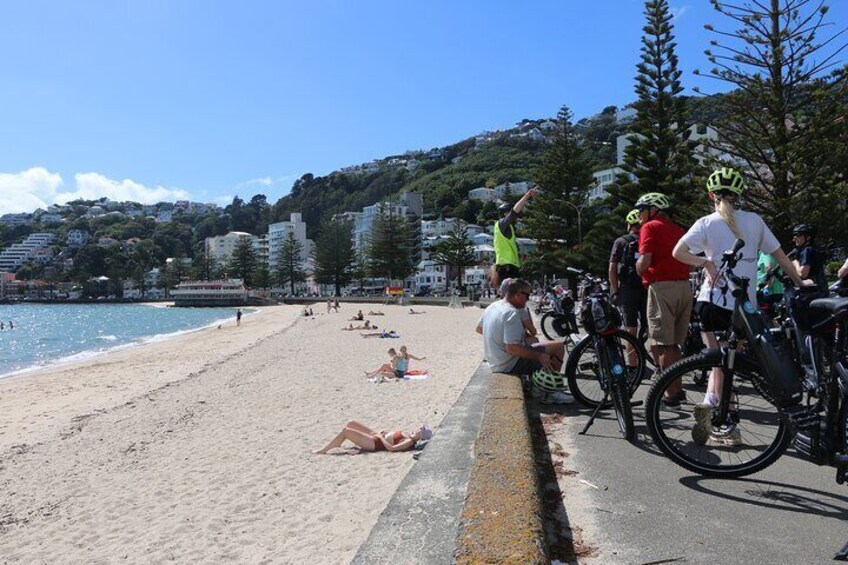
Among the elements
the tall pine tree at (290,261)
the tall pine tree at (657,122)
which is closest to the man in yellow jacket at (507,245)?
the tall pine tree at (657,122)

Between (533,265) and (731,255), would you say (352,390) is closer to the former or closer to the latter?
(731,255)

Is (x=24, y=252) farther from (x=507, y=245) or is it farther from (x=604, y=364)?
(x=604, y=364)

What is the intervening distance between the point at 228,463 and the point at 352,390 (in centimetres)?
342

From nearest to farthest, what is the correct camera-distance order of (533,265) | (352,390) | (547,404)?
(547,404), (352,390), (533,265)

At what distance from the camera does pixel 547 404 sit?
16.0 feet

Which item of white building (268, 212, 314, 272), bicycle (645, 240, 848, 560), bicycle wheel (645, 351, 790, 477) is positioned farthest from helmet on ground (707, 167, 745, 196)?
white building (268, 212, 314, 272)

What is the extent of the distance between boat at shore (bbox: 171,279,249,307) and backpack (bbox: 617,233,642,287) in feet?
282

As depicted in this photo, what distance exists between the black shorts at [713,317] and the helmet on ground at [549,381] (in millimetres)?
1502

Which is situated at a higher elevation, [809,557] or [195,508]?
[809,557]

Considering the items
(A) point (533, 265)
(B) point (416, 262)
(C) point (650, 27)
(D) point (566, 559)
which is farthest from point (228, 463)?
(B) point (416, 262)

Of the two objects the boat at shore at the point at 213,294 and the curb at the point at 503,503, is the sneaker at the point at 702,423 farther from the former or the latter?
the boat at shore at the point at 213,294

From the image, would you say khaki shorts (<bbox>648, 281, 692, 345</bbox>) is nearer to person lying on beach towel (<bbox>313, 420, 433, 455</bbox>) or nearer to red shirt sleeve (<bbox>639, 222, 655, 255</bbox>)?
red shirt sleeve (<bbox>639, 222, 655, 255</bbox>)

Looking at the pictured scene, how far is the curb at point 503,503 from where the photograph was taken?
179 centimetres

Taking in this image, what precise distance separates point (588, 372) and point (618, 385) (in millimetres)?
848
